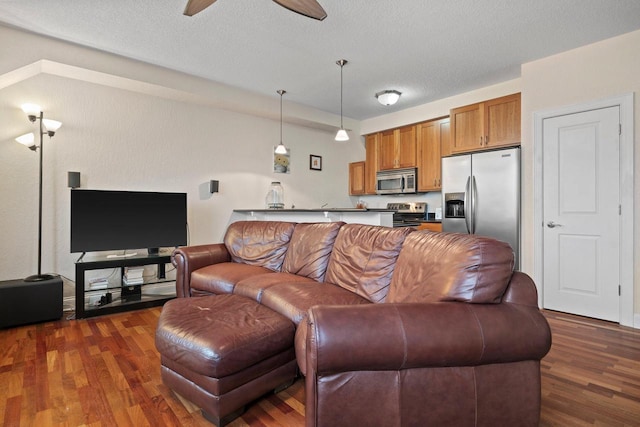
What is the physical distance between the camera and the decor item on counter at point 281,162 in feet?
16.6

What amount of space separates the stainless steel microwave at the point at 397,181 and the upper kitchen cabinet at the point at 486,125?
82cm

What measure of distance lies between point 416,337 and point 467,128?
3.78 metres

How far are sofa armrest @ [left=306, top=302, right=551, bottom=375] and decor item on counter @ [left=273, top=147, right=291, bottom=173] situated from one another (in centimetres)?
401

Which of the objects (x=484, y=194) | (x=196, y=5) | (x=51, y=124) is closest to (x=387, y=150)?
(x=484, y=194)

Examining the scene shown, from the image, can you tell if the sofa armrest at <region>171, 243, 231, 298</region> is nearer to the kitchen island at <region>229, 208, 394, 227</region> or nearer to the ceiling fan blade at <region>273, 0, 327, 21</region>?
the kitchen island at <region>229, 208, 394, 227</region>

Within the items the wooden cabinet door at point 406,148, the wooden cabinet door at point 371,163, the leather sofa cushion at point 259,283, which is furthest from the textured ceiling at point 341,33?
the leather sofa cushion at point 259,283

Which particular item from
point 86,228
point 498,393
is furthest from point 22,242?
point 498,393

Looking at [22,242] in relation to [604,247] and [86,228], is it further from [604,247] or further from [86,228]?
[604,247]

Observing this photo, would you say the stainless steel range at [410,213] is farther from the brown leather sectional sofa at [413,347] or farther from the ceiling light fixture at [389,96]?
the brown leather sectional sofa at [413,347]

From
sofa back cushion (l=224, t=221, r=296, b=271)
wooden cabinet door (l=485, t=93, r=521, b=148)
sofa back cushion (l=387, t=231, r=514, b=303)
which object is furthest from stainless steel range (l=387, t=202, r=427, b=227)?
sofa back cushion (l=387, t=231, r=514, b=303)

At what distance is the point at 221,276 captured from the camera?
9.41ft

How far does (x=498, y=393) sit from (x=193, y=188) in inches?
154

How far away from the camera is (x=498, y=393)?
1.31m

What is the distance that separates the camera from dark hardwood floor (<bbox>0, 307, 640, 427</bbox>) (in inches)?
64.4
